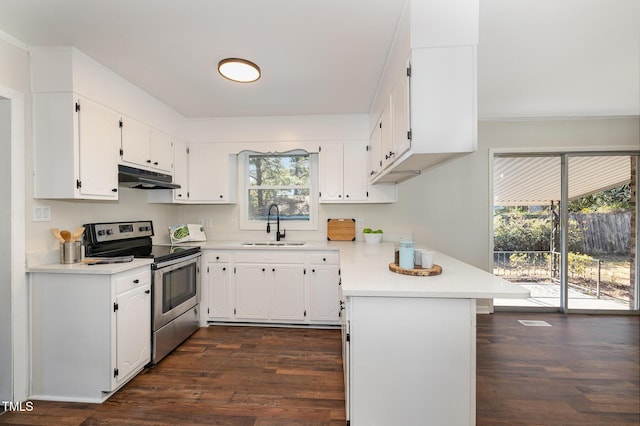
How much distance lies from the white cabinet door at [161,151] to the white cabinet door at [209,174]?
357mm

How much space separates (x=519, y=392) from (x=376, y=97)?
265cm

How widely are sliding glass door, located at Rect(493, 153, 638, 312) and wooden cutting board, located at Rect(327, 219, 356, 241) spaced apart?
1812 mm

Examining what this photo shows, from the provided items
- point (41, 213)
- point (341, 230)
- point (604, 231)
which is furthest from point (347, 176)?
point (604, 231)

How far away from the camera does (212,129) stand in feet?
11.4

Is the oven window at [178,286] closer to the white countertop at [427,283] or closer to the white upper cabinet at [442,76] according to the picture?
the white countertop at [427,283]

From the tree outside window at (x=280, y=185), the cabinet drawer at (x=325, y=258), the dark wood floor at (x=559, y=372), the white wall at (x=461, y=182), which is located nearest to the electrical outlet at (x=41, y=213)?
the white wall at (x=461, y=182)

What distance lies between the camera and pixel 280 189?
374cm

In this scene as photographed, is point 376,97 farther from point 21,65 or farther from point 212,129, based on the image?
point 21,65

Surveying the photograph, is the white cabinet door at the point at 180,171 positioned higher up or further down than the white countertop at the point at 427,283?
higher up

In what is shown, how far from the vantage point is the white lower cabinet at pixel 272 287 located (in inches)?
119

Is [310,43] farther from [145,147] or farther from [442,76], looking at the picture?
[145,147]

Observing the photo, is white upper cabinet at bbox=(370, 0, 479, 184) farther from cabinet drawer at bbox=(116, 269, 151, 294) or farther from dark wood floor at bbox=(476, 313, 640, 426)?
cabinet drawer at bbox=(116, 269, 151, 294)

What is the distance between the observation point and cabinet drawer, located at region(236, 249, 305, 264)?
3.05 metres

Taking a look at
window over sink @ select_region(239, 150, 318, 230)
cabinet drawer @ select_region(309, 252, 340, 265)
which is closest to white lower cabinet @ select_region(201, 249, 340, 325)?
cabinet drawer @ select_region(309, 252, 340, 265)
